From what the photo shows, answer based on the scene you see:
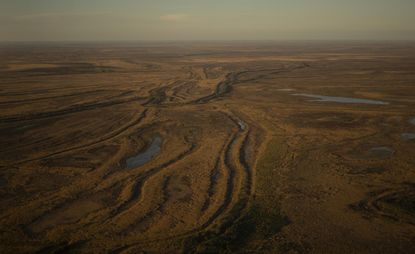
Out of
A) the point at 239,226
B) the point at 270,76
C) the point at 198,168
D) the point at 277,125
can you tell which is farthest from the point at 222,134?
the point at 270,76

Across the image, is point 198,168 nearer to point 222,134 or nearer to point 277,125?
point 222,134

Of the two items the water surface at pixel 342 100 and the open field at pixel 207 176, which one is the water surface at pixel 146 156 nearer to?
the open field at pixel 207 176

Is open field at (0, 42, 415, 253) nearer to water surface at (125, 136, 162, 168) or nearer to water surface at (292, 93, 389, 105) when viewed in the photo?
water surface at (125, 136, 162, 168)

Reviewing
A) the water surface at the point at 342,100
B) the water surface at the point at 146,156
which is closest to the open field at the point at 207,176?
the water surface at the point at 146,156

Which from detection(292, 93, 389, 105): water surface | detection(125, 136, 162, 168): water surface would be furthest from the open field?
detection(292, 93, 389, 105): water surface

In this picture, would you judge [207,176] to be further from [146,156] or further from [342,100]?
[342,100]
